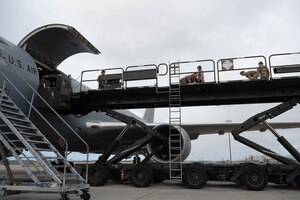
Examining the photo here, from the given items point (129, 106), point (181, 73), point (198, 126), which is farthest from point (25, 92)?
point (198, 126)

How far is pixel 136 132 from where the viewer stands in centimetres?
1628

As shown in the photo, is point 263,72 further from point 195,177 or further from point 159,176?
point 159,176

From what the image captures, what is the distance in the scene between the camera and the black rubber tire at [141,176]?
11.1 meters

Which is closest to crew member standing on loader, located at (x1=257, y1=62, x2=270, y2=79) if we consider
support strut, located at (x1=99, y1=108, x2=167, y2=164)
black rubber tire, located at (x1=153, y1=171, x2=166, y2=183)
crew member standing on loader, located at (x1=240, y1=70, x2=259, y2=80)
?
crew member standing on loader, located at (x1=240, y1=70, x2=259, y2=80)

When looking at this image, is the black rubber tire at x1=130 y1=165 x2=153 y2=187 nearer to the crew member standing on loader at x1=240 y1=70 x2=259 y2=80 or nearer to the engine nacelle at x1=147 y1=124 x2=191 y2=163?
the engine nacelle at x1=147 y1=124 x2=191 y2=163

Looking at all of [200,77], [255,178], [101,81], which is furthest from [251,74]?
[101,81]

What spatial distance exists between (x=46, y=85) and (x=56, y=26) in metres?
2.19

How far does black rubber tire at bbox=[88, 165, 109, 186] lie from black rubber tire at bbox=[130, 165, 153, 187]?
98cm

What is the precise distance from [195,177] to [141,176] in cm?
183

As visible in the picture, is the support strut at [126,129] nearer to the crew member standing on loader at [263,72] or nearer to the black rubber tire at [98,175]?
the black rubber tire at [98,175]

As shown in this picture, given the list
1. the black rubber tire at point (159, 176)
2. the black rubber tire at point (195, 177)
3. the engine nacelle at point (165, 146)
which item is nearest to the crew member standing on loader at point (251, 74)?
the engine nacelle at point (165, 146)

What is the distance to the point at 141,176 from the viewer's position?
11.2 meters

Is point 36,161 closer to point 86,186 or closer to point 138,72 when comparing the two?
point 86,186

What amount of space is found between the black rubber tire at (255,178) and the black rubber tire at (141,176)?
10.0 ft
